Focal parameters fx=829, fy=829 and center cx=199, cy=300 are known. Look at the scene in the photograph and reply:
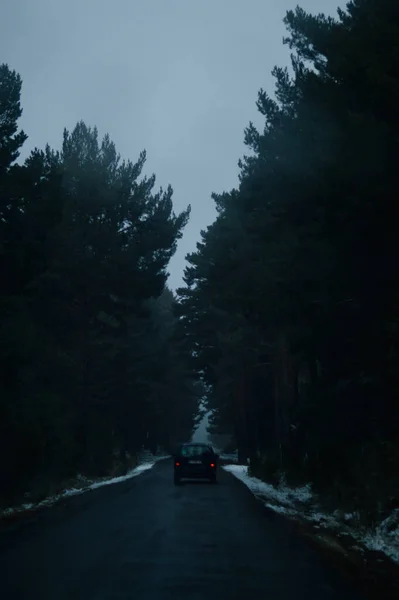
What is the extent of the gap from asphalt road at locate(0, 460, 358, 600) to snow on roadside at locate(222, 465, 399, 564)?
82cm

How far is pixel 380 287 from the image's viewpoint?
66.5 ft

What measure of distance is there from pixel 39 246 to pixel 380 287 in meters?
10.6

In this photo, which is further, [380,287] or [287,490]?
[287,490]

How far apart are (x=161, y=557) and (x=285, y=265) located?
15606mm

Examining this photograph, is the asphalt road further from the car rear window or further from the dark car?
the car rear window

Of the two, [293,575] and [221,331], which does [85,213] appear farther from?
[293,575]

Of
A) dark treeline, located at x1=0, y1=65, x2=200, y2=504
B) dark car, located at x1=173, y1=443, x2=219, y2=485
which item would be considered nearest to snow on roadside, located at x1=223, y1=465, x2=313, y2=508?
dark car, located at x1=173, y1=443, x2=219, y2=485

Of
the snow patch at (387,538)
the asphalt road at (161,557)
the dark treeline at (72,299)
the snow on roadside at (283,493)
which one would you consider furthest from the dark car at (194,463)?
the snow patch at (387,538)

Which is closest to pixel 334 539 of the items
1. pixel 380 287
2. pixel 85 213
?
pixel 380 287

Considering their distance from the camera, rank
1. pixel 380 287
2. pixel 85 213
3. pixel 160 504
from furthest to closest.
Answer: pixel 85 213, pixel 160 504, pixel 380 287

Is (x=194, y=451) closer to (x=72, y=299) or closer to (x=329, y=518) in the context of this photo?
(x=72, y=299)

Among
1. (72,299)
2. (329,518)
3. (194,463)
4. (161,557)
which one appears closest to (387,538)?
(161,557)

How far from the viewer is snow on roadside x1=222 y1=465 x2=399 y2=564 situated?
Answer: 12906 millimetres

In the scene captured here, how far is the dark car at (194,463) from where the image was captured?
34.7 m
